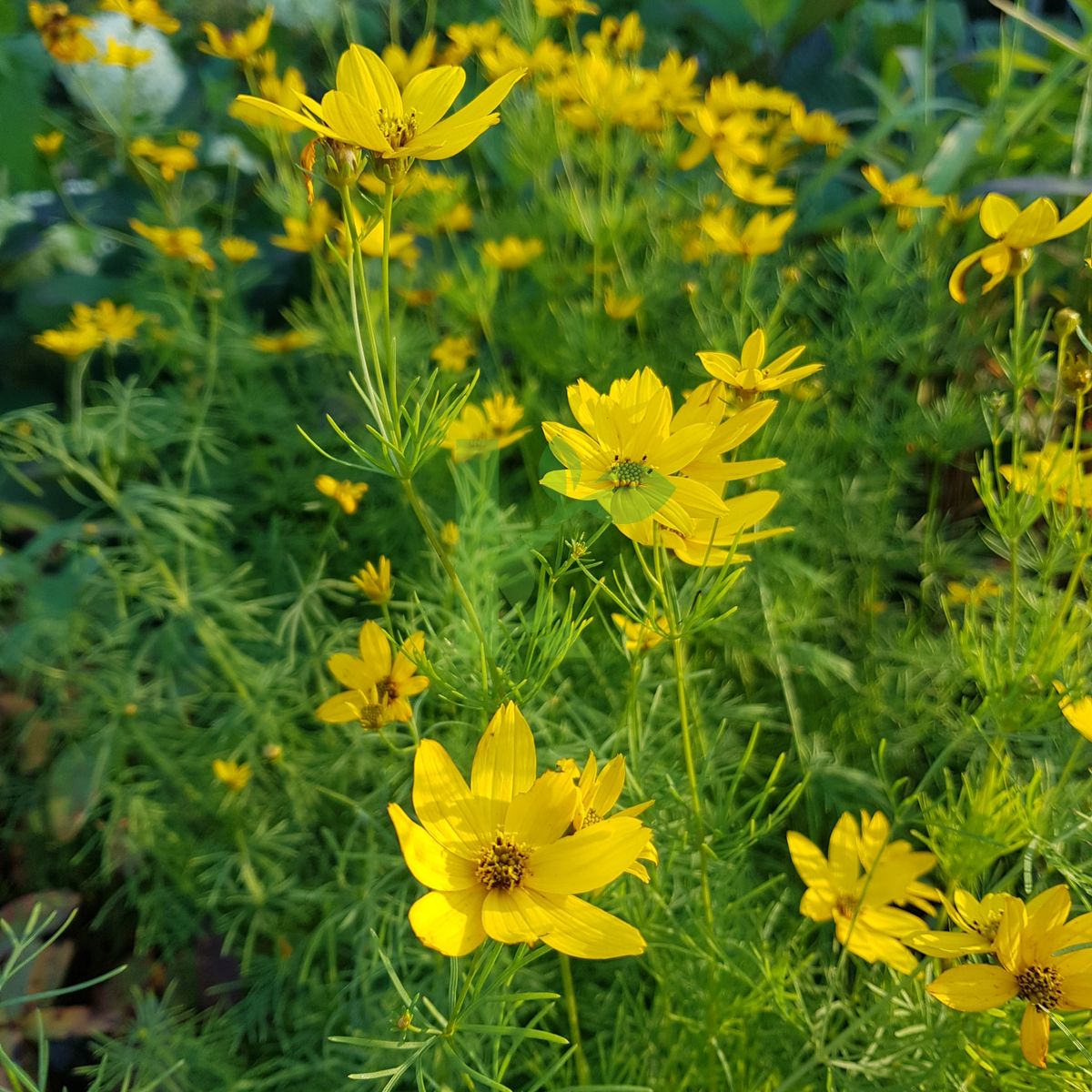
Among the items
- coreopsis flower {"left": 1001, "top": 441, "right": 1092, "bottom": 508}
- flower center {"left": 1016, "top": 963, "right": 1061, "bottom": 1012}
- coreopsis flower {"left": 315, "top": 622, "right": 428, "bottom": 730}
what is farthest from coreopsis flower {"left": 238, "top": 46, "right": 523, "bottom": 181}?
flower center {"left": 1016, "top": 963, "right": 1061, "bottom": 1012}

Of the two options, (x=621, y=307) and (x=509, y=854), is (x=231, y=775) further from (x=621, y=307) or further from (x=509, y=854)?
(x=621, y=307)

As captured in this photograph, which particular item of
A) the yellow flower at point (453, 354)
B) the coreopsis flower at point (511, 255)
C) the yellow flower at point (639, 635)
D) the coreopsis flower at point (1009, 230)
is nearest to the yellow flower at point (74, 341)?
the yellow flower at point (453, 354)

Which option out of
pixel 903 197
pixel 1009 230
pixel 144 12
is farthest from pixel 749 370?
pixel 144 12

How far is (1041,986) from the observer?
0.49 metres

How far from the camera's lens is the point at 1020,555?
0.98m

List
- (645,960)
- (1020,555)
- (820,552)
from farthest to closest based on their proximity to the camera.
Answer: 1. (820,552)
2. (1020,555)
3. (645,960)

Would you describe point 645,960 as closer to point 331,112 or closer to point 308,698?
point 308,698

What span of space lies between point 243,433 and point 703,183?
2.84ft

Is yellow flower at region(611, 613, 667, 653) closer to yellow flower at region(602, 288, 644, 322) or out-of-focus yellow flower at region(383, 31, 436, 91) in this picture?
yellow flower at region(602, 288, 644, 322)

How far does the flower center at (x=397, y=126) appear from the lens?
504 millimetres

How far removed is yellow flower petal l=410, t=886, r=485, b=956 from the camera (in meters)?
0.41

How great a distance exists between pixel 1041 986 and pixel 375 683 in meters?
0.41

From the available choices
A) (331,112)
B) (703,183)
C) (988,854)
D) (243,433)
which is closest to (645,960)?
(988,854)

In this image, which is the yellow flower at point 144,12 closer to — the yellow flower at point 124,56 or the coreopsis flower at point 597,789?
the yellow flower at point 124,56
